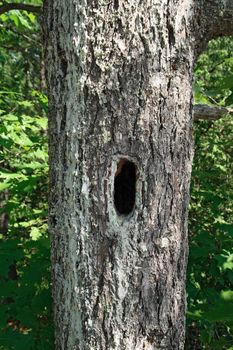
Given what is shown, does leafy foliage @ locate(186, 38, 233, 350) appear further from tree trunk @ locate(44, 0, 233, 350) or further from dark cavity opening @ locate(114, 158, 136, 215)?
dark cavity opening @ locate(114, 158, 136, 215)

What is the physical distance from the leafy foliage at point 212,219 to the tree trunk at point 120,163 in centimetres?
42

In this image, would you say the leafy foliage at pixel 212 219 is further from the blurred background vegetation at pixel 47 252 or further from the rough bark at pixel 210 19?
the rough bark at pixel 210 19

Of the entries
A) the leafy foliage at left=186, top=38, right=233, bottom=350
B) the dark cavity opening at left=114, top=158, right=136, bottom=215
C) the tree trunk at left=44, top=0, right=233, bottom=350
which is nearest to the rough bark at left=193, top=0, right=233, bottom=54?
the tree trunk at left=44, top=0, right=233, bottom=350

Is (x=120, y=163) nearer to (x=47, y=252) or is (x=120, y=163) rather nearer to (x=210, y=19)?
(x=210, y=19)

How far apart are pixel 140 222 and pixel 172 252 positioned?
0.21 m

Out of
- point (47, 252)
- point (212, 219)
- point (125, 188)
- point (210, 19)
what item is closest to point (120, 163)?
point (125, 188)

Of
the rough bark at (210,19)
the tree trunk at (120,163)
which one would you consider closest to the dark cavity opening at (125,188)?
the tree trunk at (120,163)

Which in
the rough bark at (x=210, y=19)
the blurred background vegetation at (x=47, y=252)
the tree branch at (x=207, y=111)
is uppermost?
the rough bark at (x=210, y=19)

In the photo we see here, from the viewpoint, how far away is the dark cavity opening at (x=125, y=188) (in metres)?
1.82

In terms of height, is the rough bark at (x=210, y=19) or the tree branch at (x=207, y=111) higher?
the rough bark at (x=210, y=19)

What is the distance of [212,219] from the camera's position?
5.50 metres

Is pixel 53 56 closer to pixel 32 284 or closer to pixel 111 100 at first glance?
pixel 111 100

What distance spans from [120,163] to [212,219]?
3.96 meters

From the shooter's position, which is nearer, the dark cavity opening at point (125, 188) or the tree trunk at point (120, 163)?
the tree trunk at point (120, 163)
